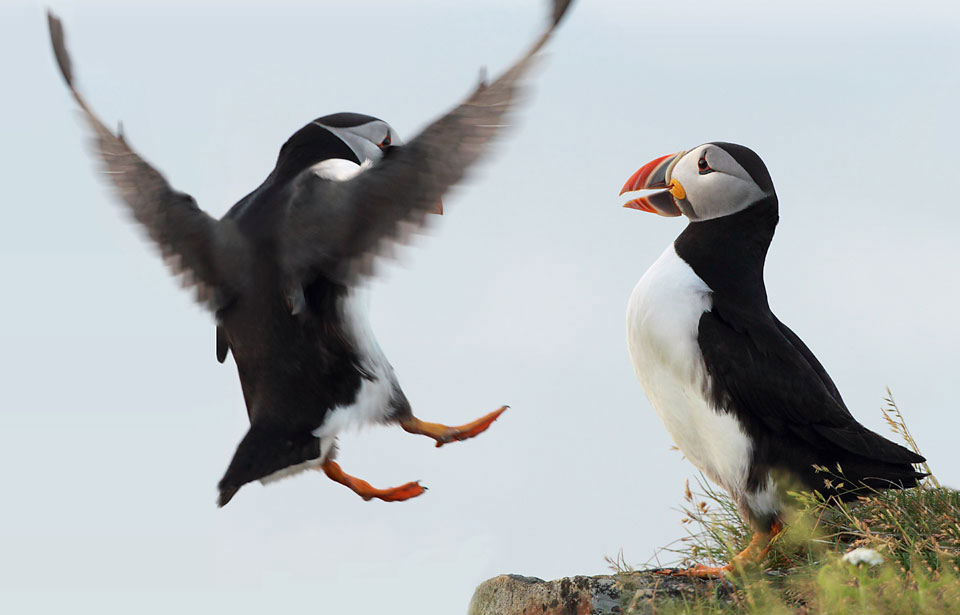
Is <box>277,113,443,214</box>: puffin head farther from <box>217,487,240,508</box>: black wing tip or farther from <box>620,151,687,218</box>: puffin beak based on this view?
<box>217,487,240,508</box>: black wing tip

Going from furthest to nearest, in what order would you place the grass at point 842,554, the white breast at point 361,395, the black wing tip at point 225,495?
the white breast at point 361,395 < the black wing tip at point 225,495 < the grass at point 842,554

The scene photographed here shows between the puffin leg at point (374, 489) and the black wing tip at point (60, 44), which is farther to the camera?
the black wing tip at point (60, 44)

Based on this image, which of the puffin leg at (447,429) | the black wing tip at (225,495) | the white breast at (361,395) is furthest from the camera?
the puffin leg at (447,429)

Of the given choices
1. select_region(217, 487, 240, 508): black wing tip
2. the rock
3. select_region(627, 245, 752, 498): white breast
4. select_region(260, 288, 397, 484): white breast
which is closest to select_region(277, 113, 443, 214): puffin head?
select_region(260, 288, 397, 484): white breast

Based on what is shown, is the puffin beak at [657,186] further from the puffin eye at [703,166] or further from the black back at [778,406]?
the black back at [778,406]

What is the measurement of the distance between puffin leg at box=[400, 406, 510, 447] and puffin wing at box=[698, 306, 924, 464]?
1172 millimetres

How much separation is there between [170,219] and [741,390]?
119 inches

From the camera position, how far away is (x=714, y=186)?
593cm

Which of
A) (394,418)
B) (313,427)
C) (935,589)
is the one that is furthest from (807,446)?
Result: (313,427)

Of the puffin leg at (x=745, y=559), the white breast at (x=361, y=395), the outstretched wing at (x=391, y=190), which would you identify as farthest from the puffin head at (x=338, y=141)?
the puffin leg at (x=745, y=559)

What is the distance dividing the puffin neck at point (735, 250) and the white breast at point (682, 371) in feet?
0.28

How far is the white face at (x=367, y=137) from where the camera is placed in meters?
5.97

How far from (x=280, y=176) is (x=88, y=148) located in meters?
1.22

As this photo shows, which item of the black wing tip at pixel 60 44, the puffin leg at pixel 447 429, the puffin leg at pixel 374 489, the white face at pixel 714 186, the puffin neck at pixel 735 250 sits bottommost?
the puffin leg at pixel 374 489
